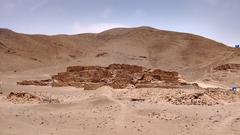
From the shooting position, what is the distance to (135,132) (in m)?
13.4

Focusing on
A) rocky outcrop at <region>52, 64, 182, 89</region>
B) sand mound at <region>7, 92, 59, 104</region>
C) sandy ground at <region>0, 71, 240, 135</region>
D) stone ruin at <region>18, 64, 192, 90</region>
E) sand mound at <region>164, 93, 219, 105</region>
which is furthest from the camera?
rocky outcrop at <region>52, 64, 182, 89</region>

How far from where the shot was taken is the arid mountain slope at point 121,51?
201 feet

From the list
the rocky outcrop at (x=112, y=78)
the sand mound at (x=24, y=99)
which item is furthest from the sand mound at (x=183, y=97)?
the rocky outcrop at (x=112, y=78)

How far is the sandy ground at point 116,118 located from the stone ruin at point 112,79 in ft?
26.3

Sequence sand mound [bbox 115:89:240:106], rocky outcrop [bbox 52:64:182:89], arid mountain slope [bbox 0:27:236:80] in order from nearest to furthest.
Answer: sand mound [bbox 115:89:240:106], rocky outcrop [bbox 52:64:182:89], arid mountain slope [bbox 0:27:236:80]

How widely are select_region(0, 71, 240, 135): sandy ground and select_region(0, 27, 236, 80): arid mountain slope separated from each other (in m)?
35.8

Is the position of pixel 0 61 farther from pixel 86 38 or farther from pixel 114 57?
pixel 86 38

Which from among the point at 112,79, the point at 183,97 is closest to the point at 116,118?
the point at 183,97

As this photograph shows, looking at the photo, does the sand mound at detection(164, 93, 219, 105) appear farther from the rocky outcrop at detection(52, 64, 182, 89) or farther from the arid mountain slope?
the arid mountain slope

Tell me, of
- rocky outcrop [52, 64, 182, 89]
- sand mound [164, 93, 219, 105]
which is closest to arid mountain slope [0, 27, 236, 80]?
rocky outcrop [52, 64, 182, 89]

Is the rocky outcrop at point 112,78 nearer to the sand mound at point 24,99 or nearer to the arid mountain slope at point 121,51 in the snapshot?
the sand mound at point 24,99

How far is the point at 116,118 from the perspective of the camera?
1527 centimetres

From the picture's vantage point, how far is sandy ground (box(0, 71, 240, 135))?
528 inches

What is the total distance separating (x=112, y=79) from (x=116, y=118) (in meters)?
14.8
